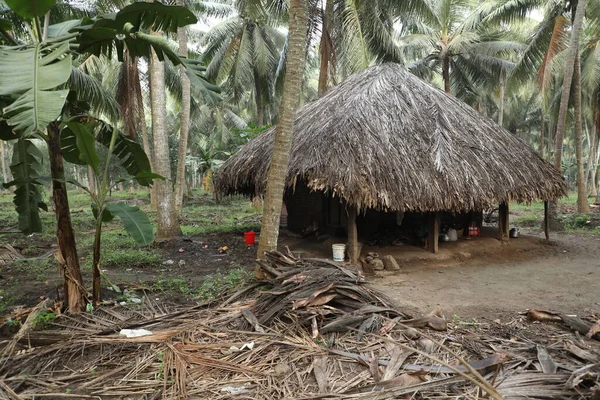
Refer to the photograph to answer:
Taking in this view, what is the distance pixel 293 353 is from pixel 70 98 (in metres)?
3.64

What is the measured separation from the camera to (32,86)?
2834 millimetres

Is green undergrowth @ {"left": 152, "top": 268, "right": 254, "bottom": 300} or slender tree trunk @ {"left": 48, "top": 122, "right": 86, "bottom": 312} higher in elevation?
slender tree trunk @ {"left": 48, "top": 122, "right": 86, "bottom": 312}

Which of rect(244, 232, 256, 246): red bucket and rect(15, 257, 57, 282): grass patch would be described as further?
rect(244, 232, 256, 246): red bucket

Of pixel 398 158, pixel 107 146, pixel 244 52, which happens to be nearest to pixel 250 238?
→ pixel 398 158

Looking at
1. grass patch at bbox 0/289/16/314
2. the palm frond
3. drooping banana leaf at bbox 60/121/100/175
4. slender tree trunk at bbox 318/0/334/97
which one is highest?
slender tree trunk at bbox 318/0/334/97

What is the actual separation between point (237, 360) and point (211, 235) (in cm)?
729

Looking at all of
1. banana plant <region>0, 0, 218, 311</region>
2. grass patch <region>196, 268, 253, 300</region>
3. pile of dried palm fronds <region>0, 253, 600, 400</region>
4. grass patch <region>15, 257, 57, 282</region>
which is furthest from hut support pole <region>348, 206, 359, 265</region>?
grass patch <region>15, 257, 57, 282</region>

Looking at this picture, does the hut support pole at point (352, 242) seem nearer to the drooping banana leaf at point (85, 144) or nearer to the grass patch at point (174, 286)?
the grass patch at point (174, 286)

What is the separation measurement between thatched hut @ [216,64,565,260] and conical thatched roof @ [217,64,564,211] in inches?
0.8

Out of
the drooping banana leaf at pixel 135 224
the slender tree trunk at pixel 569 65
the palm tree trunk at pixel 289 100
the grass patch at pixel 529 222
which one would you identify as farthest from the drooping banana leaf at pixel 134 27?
the grass patch at pixel 529 222

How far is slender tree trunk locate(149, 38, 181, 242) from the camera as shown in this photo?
8.66 meters

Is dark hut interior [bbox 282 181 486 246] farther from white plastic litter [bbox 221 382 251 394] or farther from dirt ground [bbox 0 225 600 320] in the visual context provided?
white plastic litter [bbox 221 382 251 394]

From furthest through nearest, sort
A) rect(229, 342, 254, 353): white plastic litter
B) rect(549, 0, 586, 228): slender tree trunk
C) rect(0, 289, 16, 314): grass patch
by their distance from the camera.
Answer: rect(549, 0, 586, 228): slender tree trunk, rect(0, 289, 16, 314): grass patch, rect(229, 342, 254, 353): white plastic litter

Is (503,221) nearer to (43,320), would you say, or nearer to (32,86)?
(43,320)
